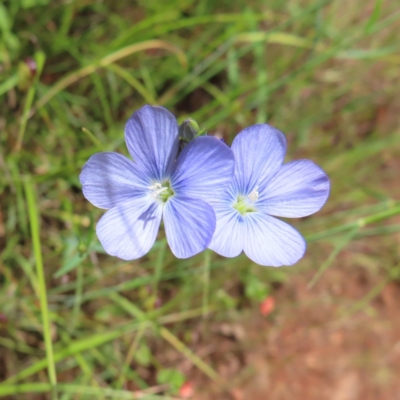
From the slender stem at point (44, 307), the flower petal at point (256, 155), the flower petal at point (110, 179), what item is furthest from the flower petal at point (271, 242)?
the slender stem at point (44, 307)

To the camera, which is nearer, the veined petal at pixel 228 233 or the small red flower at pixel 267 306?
the veined petal at pixel 228 233

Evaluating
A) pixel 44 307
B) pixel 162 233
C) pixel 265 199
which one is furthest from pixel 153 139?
pixel 162 233

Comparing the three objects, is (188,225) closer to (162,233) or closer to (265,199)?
(265,199)

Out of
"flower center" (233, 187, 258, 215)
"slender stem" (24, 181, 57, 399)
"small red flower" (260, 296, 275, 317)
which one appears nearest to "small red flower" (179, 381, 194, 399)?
"small red flower" (260, 296, 275, 317)

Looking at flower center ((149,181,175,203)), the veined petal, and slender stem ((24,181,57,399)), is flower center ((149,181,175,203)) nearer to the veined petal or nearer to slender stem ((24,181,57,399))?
the veined petal

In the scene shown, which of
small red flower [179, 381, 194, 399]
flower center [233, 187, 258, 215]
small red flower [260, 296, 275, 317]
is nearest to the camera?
flower center [233, 187, 258, 215]

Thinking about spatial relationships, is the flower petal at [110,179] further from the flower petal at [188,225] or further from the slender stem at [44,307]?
the slender stem at [44,307]

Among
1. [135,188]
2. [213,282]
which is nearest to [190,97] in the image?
[213,282]
